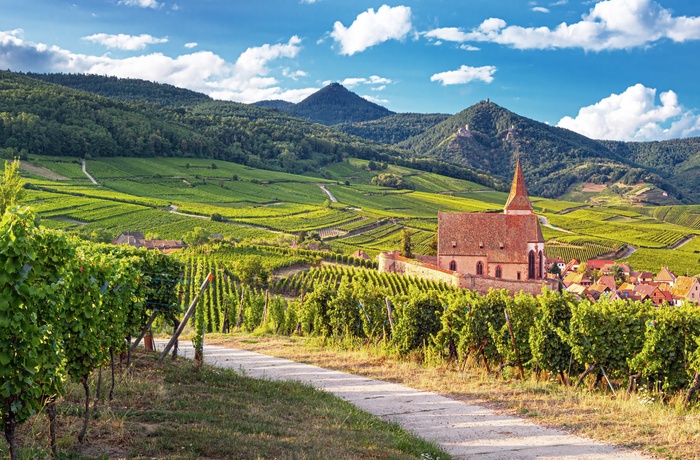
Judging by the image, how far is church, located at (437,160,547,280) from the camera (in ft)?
190

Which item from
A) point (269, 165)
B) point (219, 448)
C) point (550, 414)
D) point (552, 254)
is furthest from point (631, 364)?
point (269, 165)

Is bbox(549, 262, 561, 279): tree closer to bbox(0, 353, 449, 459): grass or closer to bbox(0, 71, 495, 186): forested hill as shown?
bbox(0, 353, 449, 459): grass

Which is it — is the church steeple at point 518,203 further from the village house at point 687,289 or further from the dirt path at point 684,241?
→ the dirt path at point 684,241

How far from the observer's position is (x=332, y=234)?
86250mm

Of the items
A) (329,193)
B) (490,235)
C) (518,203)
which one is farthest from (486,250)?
(329,193)

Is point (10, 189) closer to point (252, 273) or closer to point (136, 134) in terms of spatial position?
point (252, 273)

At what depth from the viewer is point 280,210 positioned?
314ft

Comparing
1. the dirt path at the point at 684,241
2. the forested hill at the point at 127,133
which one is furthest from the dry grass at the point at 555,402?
the dirt path at the point at 684,241

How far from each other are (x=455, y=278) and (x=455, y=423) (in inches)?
1732

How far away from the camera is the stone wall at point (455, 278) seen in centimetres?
5288

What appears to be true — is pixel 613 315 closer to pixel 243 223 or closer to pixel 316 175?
pixel 243 223

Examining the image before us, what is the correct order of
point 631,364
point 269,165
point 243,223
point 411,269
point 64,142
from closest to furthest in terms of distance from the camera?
point 631,364 → point 411,269 → point 243,223 → point 64,142 → point 269,165

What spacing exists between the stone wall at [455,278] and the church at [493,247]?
227cm

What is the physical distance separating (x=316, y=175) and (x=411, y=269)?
90750 millimetres
